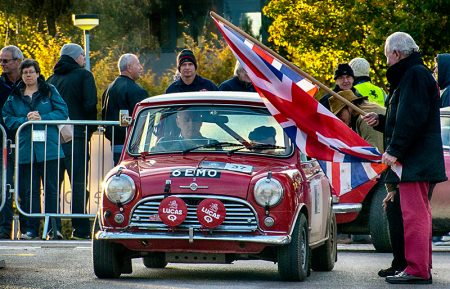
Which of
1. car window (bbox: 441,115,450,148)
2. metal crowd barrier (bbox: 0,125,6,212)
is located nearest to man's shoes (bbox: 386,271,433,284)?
car window (bbox: 441,115,450,148)

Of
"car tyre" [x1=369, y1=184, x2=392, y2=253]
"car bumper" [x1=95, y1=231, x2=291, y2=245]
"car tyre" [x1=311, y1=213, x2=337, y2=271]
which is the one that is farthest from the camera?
"car tyre" [x1=369, y1=184, x2=392, y2=253]

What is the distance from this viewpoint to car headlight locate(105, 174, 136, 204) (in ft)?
38.8

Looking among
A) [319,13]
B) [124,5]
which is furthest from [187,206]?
[124,5]

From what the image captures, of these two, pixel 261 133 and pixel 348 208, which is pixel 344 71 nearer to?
pixel 348 208

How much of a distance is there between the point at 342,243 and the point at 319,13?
20.7 metres

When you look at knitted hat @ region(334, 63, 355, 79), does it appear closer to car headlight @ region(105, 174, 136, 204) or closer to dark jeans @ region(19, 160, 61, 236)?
dark jeans @ region(19, 160, 61, 236)

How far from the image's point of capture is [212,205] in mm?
11578

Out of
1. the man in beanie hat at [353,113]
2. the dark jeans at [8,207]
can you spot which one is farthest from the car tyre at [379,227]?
the dark jeans at [8,207]

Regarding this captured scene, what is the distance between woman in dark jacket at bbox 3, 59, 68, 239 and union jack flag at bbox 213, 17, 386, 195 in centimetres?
463

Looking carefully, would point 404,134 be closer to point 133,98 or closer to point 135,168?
point 135,168

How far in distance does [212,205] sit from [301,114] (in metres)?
1.42

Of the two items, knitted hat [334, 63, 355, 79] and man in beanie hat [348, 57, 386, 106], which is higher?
knitted hat [334, 63, 355, 79]

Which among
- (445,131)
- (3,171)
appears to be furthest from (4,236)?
(445,131)

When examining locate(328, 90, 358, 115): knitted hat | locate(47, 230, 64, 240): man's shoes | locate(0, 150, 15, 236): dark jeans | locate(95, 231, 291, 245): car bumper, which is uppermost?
locate(328, 90, 358, 115): knitted hat
